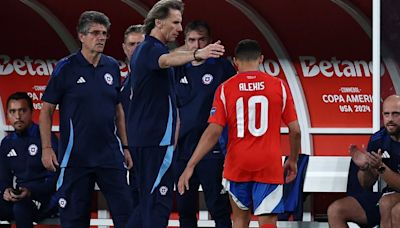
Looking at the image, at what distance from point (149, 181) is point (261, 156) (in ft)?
2.42

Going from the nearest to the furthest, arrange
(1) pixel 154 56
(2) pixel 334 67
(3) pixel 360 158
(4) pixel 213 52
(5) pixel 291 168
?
(4) pixel 213 52
(1) pixel 154 56
(5) pixel 291 168
(3) pixel 360 158
(2) pixel 334 67

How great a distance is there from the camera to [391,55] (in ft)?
28.3

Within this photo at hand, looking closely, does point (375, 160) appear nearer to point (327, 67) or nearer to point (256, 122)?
point (256, 122)

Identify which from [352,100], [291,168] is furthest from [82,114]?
[352,100]

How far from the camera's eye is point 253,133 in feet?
26.1

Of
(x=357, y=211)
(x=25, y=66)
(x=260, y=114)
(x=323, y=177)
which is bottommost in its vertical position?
(x=357, y=211)

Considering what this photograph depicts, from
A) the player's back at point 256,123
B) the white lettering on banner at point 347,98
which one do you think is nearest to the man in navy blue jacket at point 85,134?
the player's back at point 256,123

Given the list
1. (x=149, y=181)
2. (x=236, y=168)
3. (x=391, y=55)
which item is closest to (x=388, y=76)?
(x=391, y=55)

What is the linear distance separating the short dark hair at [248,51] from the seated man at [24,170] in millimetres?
2009

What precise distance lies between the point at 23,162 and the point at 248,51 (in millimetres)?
2461

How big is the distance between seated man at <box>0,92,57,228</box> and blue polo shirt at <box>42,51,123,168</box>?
39.5 inches

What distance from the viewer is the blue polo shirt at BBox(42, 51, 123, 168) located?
8.37 m

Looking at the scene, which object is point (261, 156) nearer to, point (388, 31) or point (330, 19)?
point (388, 31)

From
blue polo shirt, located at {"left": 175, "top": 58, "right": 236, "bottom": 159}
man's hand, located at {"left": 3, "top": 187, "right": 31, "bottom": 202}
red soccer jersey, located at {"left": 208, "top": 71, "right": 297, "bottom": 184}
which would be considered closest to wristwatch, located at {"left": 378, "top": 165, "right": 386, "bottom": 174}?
red soccer jersey, located at {"left": 208, "top": 71, "right": 297, "bottom": 184}
